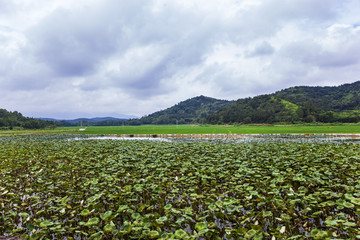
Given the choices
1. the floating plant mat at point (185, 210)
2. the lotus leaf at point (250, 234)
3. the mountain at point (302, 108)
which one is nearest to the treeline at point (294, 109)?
the mountain at point (302, 108)

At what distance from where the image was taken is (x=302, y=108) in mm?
79750

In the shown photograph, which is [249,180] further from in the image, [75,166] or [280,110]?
[280,110]

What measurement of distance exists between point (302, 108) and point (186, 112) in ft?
337

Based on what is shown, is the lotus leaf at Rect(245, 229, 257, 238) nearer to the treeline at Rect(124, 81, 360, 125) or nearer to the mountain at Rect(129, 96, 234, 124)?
the treeline at Rect(124, 81, 360, 125)

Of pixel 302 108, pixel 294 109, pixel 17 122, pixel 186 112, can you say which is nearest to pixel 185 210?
pixel 302 108

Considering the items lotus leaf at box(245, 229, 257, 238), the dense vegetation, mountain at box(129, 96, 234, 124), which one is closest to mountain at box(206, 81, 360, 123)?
mountain at box(129, 96, 234, 124)

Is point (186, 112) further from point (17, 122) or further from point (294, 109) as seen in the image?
point (17, 122)

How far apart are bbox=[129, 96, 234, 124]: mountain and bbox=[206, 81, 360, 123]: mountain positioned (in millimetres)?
41293

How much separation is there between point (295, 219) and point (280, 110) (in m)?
96.1

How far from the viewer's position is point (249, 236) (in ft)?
10.4

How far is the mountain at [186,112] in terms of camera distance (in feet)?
500

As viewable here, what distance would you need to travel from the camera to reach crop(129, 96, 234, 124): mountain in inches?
5995

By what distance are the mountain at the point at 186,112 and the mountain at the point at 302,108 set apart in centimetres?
4129

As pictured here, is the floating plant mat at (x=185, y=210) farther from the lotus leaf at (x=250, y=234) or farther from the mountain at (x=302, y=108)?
the mountain at (x=302, y=108)
